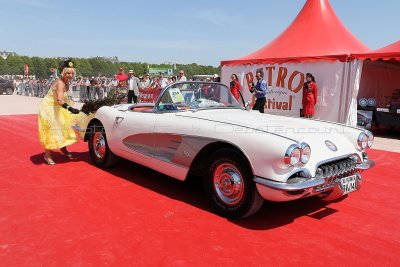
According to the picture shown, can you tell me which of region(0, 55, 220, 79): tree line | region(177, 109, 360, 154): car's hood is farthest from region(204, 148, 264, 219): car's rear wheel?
region(0, 55, 220, 79): tree line

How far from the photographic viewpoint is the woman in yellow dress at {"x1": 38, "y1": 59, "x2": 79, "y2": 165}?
5016 mm

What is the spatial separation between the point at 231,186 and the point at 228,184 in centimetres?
4

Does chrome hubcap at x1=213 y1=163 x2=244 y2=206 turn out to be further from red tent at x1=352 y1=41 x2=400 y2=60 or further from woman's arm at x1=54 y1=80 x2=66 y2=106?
red tent at x1=352 y1=41 x2=400 y2=60

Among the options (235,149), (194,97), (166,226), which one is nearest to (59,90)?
(194,97)

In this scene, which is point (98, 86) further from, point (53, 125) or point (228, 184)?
point (228, 184)

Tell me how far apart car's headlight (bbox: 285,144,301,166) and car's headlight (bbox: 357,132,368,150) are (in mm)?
1199

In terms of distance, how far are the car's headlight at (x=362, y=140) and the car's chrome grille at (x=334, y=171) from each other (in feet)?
1.22

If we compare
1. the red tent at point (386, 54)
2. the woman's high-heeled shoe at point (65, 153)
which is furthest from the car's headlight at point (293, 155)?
the red tent at point (386, 54)

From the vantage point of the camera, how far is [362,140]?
366 cm

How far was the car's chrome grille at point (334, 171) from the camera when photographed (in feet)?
9.84

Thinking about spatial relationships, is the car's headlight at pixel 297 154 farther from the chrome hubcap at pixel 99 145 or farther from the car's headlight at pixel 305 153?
the chrome hubcap at pixel 99 145

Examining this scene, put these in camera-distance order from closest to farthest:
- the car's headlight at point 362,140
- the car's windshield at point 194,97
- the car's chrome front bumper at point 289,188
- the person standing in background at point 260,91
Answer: the car's chrome front bumper at point 289,188
the car's headlight at point 362,140
the car's windshield at point 194,97
the person standing in background at point 260,91

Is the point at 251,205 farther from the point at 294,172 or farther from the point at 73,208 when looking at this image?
the point at 73,208

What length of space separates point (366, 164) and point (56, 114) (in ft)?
14.0
